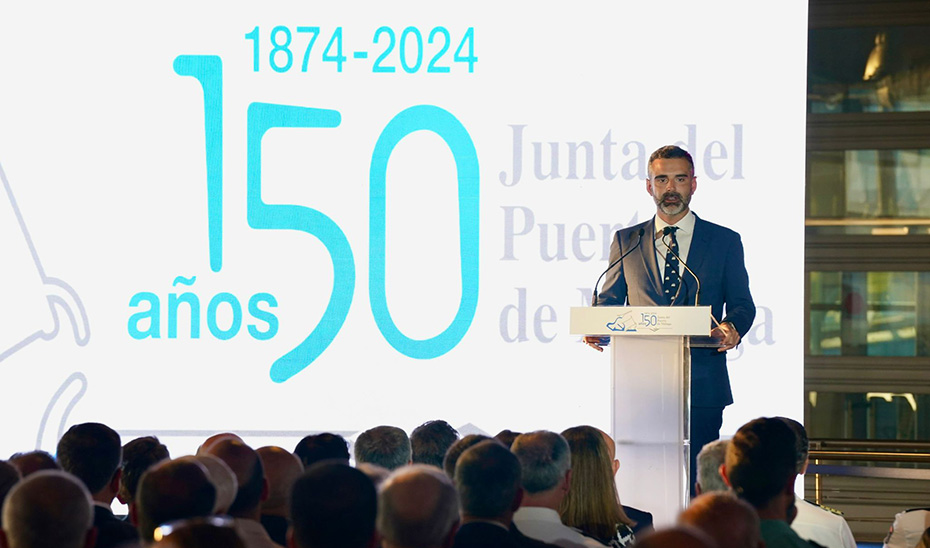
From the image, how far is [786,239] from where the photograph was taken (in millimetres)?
5895

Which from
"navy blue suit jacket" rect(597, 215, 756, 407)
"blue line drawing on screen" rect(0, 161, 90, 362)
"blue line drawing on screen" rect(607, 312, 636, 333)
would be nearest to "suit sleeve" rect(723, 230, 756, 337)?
"navy blue suit jacket" rect(597, 215, 756, 407)

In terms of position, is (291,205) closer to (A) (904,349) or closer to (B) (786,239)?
(B) (786,239)

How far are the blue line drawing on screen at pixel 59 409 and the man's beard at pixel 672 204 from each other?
3362 mm

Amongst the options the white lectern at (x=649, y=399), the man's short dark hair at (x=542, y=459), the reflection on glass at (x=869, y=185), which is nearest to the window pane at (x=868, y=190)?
the reflection on glass at (x=869, y=185)

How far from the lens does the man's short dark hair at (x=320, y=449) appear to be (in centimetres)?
364

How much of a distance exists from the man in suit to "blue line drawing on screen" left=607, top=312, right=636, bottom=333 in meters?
0.57

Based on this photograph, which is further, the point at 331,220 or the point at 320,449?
the point at 331,220

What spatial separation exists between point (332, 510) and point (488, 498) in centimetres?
53

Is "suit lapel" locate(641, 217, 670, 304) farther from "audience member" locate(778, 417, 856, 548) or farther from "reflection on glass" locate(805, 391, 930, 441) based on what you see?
"reflection on glass" locate(805, 391, 930, 441)

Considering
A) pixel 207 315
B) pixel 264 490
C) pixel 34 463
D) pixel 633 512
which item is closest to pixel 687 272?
pixel 633 512

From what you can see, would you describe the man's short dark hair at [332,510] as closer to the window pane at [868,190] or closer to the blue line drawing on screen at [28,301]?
the blue line drawing on screen at [28,301]

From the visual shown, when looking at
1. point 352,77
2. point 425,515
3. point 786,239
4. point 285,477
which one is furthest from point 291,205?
point 425,515

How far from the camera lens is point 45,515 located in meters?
2.29

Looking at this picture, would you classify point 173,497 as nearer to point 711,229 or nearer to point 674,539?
point 674,539
